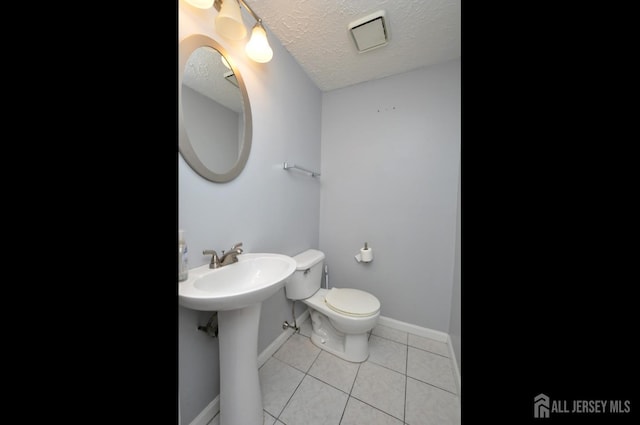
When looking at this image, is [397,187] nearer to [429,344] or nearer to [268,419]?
[429,344]

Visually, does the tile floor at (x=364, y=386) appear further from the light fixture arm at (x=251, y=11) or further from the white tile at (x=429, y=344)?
the light fixture arm at (x=251, y=11)

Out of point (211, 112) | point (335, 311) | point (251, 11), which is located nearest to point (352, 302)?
point (335, 311)

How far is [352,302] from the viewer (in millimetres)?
1376

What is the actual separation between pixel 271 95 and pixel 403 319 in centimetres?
186

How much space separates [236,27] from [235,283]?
117 cm

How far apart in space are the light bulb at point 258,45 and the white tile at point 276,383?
175 centimetres

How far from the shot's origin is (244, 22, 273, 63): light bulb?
105cm

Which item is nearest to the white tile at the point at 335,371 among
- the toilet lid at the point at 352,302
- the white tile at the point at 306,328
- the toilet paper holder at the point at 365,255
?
the white tile at the point at 306,328

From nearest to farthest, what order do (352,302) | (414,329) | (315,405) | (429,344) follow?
(315,405), (352,302), (429,344), (414,329)

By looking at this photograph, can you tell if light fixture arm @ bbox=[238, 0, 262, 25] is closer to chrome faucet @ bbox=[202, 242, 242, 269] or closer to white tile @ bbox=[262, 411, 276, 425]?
chrome faucet @ bbox=[202, 242, 242, 269]

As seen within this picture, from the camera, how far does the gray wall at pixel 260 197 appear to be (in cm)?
88

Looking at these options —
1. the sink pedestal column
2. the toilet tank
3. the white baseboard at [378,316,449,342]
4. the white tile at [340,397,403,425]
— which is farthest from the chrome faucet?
the white baseboard at [378,316,449,342]
